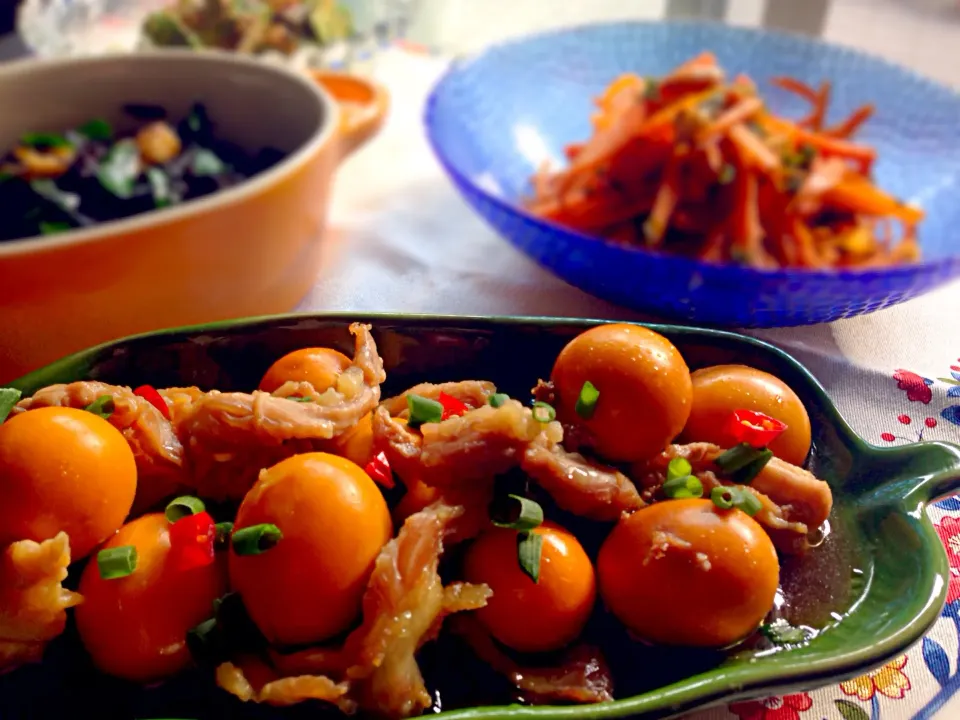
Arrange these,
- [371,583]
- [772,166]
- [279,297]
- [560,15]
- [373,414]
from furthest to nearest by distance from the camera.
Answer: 1. [560,15]
2. [772,166]
3. [279,297]
4. [373,414]
5. [371,583]

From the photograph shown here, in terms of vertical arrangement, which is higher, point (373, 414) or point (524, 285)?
point (373, 414)

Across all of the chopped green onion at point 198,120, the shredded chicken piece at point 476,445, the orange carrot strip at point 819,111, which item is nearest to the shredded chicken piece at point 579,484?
the shredded chicken piece at point 476,445

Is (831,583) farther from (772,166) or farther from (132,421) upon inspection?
(772,166)

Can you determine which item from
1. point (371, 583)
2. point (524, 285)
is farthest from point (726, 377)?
point (524, 285)

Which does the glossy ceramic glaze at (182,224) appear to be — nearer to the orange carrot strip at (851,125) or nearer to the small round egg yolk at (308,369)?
the small round egg yolk at (308,369)

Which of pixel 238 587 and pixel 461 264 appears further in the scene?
pixel 461 264

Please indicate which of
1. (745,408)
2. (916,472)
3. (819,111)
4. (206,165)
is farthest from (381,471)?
(819,111)

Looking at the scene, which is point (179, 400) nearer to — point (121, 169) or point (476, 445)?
point (476, 445)
